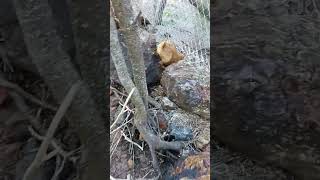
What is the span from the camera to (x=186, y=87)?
2.63 m

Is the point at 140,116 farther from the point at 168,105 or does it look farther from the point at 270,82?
the point at 270,82

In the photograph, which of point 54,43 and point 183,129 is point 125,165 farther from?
point 54,43

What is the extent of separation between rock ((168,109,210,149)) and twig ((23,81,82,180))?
2.06m

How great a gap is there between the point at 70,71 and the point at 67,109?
0.11ft

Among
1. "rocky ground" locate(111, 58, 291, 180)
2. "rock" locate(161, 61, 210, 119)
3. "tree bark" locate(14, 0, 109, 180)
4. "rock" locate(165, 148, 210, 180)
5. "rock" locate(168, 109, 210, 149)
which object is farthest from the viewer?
"rock" locate(161, 61, 210, 119)

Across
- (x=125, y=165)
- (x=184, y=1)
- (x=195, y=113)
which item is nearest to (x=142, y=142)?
(x=125, y=165)

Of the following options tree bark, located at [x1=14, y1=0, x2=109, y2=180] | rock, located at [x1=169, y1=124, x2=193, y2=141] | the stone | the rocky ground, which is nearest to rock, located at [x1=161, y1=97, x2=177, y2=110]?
the rocky ground

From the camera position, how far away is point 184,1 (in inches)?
105

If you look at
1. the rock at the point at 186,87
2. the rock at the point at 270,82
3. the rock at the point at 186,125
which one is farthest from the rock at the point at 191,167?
the rock at the point at 270,82

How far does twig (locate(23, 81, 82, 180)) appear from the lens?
0.34m

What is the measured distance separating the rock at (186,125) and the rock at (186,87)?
4 centimetres

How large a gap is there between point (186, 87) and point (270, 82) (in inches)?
89.6

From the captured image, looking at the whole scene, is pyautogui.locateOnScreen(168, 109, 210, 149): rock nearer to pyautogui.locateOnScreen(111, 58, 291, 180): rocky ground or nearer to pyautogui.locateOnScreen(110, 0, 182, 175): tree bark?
pyautogui.locateOnScreen(111, 58, 291, 180): rocky ground

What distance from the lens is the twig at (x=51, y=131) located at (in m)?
0.34
